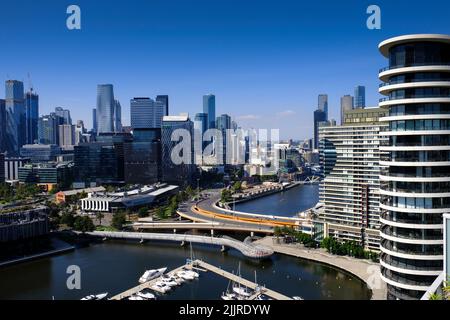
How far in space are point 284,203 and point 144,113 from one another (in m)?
27.4

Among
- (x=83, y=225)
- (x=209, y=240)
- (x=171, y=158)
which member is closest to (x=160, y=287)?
(x=209, y=240)

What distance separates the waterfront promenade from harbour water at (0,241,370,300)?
20 cm

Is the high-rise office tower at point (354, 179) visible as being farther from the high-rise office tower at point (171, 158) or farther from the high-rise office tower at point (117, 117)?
the high-rise office tower at point (117, 117)

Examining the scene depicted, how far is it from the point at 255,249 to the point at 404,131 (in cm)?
887

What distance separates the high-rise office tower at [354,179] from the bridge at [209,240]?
8.44 feet

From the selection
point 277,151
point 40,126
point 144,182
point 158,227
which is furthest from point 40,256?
point 40,126

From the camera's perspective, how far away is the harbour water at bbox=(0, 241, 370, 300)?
11250mm

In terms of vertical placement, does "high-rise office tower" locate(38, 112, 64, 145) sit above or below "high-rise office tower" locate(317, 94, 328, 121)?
below

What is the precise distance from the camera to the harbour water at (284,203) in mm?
25369

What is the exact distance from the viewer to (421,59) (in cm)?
635

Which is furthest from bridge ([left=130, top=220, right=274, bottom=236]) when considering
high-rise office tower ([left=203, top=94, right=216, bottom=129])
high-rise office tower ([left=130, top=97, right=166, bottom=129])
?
high-rise office tower ([left=203, top=94, right=216, bottom=129])

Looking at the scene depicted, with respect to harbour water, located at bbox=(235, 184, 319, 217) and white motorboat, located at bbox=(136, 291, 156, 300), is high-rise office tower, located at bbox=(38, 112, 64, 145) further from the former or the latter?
white motorboat, located at bbox=(136, 291, 156, 300)

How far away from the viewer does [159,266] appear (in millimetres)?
13953
